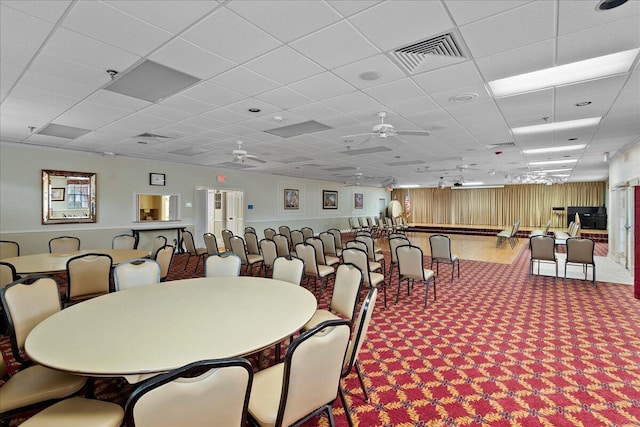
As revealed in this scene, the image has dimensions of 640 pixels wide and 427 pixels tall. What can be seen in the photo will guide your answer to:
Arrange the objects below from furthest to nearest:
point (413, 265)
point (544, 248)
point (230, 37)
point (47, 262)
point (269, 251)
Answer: point (544, 248) → point (269, 251) → point (413, 265) → point (47, 262) → point (230, 37)

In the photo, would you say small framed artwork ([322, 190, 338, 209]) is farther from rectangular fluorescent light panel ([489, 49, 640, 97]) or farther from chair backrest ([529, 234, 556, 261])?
rectangular fluorescent light panel ([489, 49, 640, 97])

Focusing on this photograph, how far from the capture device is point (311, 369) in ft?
5.11

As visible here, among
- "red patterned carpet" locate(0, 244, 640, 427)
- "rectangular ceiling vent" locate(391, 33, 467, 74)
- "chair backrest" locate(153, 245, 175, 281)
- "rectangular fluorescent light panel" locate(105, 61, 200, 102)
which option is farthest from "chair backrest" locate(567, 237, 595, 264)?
"chair backrest" locate(153, 245, 175, 281)

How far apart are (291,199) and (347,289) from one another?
37.4 feet

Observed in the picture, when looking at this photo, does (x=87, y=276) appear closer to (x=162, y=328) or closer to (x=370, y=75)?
(x=162, y=328)

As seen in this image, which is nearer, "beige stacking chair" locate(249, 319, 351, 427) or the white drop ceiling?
"beige stacking chair" locate(249, 319, 351, 427)

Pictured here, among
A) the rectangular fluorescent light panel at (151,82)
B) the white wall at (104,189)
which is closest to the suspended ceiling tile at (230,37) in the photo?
the rectangular fluorescent light panel at (151,82)

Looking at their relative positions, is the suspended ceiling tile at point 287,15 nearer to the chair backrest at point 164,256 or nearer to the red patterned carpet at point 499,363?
the red patterned carpet at point 499,363

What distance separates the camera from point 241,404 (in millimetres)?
1349

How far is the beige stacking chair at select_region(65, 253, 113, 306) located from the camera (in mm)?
3629

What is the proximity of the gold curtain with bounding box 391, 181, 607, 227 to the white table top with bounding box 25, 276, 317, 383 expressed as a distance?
21.1 metres

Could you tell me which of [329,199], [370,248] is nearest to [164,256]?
[370,248]

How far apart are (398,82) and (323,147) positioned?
3.80 m

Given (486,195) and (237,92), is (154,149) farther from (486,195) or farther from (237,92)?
(486,195)
